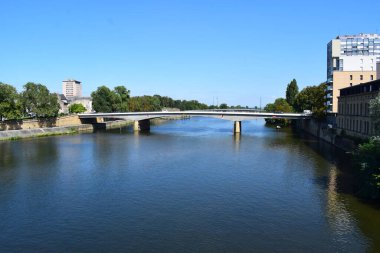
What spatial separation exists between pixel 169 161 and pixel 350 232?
2854 cm

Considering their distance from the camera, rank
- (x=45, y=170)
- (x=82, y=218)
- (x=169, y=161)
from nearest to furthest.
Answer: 1. (x=82, y=218)
2. (x=45, y=170)
3. (x=169, y=161)

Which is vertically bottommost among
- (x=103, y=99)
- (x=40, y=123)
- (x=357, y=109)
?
(x=40, y=123)

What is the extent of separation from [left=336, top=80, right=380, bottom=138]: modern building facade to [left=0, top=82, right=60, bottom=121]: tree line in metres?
64.7

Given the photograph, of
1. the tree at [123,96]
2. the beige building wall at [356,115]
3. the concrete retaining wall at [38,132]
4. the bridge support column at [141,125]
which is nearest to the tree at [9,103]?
the concrete retaining wall at [38,132]

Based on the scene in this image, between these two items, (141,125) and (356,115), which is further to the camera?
(141,125)

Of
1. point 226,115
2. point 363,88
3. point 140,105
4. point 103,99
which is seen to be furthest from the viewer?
point 140,105

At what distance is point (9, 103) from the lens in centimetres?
7788

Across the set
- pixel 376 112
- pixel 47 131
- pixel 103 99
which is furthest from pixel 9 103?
pixel 376 112

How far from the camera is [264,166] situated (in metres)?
45.1

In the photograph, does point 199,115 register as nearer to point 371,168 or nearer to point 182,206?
point 182,206

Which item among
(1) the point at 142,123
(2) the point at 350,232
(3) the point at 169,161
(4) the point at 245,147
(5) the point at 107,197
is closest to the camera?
(2) the point at 350,232

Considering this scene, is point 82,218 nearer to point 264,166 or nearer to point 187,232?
point 187,232

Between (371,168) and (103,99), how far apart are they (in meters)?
110

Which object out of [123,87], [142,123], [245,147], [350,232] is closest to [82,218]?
[350,232]
